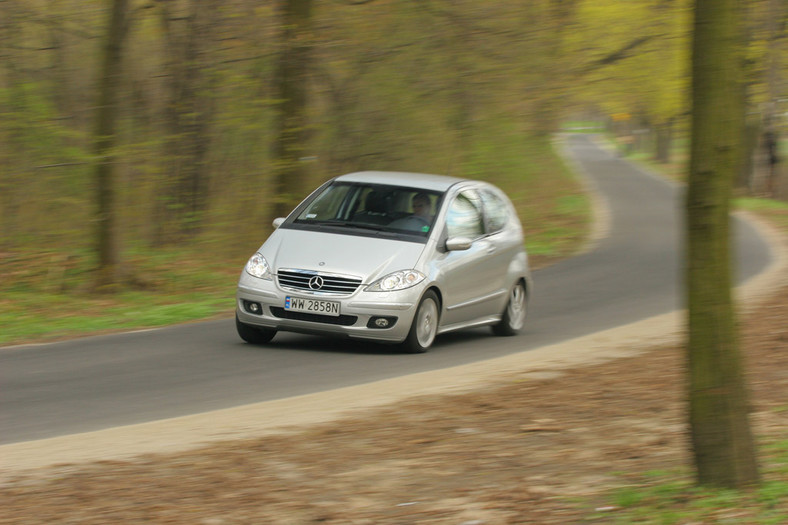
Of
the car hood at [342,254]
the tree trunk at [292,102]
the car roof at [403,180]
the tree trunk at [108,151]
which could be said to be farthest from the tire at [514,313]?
the tree trunk at [292,102]

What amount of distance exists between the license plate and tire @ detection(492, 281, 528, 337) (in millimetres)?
2960

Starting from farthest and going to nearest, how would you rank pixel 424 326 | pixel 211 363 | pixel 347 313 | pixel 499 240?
pixel 499 240
pixel 424 326
pixel 347 313
pixel 211 363

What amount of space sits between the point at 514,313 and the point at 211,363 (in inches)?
166

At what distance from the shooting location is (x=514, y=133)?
23.7 metres

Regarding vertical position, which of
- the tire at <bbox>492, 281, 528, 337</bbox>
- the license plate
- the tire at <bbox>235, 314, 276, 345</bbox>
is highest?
the license plate

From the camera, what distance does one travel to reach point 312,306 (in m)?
11.0

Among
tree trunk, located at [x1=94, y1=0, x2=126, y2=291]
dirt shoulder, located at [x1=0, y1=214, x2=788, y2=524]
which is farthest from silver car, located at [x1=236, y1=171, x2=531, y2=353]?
tree trunk, located at [x1=94, y1=0, x2=126, y2=291]

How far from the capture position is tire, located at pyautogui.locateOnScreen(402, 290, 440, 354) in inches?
445

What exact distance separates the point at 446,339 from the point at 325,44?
802cm

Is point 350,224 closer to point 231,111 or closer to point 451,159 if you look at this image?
point 231,111

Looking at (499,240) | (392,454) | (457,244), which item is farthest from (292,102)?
(392,454)

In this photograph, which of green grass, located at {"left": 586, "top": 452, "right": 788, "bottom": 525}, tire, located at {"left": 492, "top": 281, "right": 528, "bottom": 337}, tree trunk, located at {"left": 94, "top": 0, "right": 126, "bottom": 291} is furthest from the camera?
tree trunk, located at {"left": 94, "top": 0, "right": 126, "bottom": 291}

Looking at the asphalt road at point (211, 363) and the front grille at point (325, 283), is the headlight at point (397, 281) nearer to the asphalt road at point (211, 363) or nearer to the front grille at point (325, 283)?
the front grille at point (325, 283)

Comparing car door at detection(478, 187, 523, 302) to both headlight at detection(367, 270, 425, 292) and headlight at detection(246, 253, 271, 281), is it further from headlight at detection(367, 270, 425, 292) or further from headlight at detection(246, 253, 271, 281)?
headlight at detection(246, 253, 271, 281)
